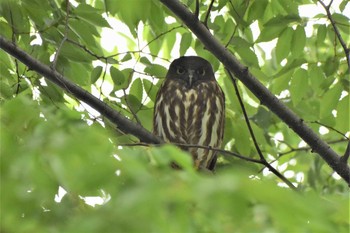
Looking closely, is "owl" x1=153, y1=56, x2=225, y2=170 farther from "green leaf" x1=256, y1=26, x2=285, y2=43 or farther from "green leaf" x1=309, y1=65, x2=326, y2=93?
"green leaf" x1=256, y1=26, x2=285, y2=43

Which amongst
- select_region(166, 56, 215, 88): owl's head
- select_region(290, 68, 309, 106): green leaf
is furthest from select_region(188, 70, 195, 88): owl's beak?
select_region(290, 68, 309, 106): green leaf

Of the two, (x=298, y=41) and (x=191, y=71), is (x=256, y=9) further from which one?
(x=191, y=71)

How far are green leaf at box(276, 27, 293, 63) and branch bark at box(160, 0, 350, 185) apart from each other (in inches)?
10.8

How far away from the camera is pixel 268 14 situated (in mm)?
3453

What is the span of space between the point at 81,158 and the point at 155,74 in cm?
224

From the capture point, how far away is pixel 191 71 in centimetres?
453

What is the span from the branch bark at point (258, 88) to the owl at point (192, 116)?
0.86m

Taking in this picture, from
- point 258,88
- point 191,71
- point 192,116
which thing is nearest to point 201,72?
point 191,71

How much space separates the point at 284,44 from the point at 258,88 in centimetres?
33

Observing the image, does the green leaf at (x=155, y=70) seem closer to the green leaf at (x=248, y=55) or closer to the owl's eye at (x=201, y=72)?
the green leaf at (x=248, y=55)

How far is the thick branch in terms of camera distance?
9.32ft

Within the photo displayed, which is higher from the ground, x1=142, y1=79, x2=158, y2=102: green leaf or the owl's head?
the owl's head

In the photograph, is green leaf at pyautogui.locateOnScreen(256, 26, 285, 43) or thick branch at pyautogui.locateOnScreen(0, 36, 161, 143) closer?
thick branch at pyautogui.locateOnScreen(0, 36, 161, 143)

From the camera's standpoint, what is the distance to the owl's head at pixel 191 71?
4461 millimetres
